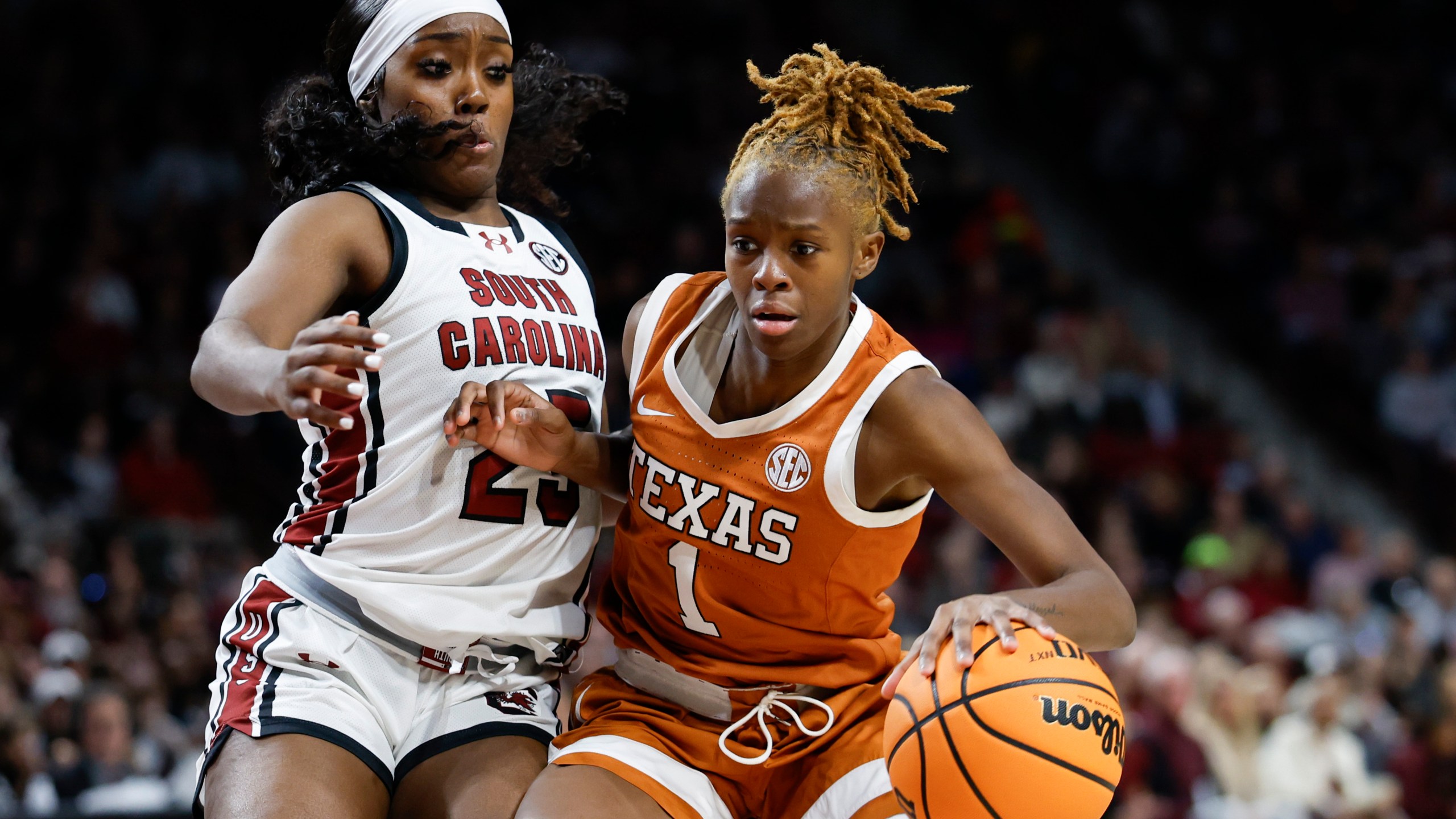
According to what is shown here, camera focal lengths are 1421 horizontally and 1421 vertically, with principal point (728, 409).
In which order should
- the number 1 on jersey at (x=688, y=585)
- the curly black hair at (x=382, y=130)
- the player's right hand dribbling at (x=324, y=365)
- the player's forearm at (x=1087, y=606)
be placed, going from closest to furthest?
the player's right hand dribbling at (x=324, y=365) → the player's forearm at (x=1087, y=606) → the number 1 on jersey at (x=688, y=585) → the curly black hair at (x=382, y=130)

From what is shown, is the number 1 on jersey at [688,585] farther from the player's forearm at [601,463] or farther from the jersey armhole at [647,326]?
the jersey armhole at [647,326]

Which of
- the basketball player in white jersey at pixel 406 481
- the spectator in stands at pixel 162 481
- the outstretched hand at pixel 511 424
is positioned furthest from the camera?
the spectator in stands at pixel 162 481

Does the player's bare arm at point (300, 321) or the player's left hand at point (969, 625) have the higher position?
the player's bare arm at point (300, 321)

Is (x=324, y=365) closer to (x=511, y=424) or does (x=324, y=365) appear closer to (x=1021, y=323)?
(x=511, y=424)

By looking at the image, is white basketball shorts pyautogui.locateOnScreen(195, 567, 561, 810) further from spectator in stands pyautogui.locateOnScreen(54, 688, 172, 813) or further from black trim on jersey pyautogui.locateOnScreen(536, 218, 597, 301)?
spectator in stands pyautogui.locateOnScreen(54, 688, 172, 813)

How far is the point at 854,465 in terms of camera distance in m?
2.54

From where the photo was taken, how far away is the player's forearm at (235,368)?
218cm

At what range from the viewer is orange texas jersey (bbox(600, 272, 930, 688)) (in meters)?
2.57

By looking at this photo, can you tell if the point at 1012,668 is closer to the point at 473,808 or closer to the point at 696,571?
the point at 696,571

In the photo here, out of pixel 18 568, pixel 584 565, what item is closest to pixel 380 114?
pixel 584 565

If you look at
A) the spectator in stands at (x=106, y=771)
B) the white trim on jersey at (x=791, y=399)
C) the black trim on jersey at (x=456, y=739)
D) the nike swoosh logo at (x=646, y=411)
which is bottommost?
the spectator in stands at (x=106, y=771)

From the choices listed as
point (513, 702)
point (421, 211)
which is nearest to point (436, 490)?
Result: point (513, 702)

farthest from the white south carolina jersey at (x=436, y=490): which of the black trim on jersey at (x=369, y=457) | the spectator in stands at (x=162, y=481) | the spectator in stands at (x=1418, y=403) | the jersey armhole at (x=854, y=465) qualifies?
the spectator in stands at (x=1418, y=403)

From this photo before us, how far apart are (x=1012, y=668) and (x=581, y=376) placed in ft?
3.59
